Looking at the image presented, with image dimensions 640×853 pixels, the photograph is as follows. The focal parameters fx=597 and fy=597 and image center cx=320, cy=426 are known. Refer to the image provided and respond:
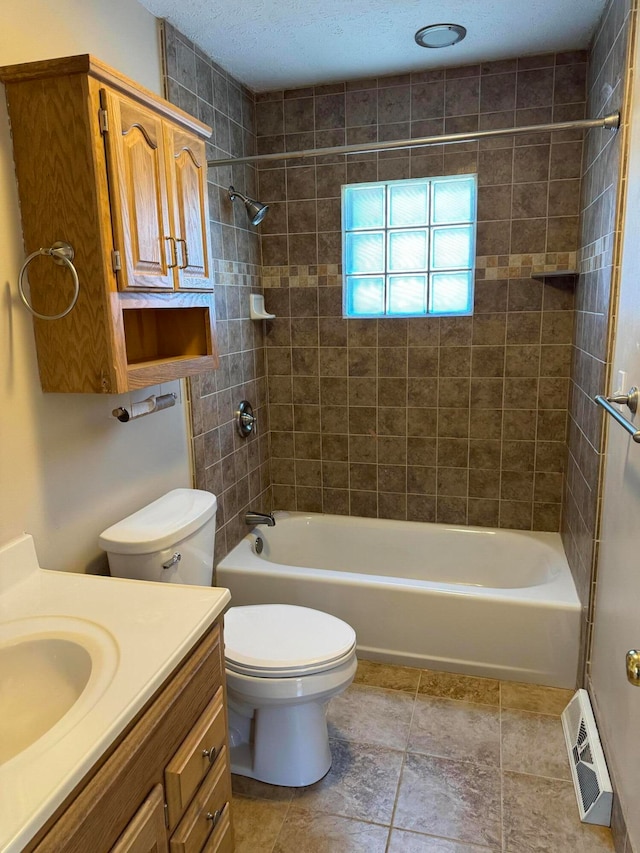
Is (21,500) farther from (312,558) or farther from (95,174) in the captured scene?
(312,558)

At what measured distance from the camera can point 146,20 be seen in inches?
80.2

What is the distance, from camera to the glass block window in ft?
9.19

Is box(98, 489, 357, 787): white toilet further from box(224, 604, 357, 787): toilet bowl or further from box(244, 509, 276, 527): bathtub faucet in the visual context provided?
box(244, 509, 276, 527): bathtub faucet

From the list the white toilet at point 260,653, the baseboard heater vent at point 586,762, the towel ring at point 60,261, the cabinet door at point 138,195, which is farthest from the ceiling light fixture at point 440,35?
the baseboard heater vent at point 586,762

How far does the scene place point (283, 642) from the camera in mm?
1869

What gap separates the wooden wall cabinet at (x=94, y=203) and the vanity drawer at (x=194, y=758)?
0.83 meters

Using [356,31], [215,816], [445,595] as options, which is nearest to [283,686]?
[215,816]

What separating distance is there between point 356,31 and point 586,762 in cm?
265

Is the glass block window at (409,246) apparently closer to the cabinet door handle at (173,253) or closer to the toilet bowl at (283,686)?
the cabinet door handle at (173,253)

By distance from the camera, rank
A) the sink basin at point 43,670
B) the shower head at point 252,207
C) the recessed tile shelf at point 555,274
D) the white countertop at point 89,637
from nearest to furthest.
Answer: the white countertop at point 89,637 → the sink basin at point 43,670 → the recessed tile shelf at point 555,274 → the shower head at point 252,207

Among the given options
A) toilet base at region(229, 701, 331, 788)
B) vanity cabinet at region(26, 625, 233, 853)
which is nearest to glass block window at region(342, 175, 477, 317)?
toilet base at region(229, 701, 331, 788)

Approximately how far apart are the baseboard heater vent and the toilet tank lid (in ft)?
4.58

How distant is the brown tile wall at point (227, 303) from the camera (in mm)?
2355

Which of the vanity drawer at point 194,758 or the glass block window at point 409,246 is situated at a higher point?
the glass block window at point 409,246
